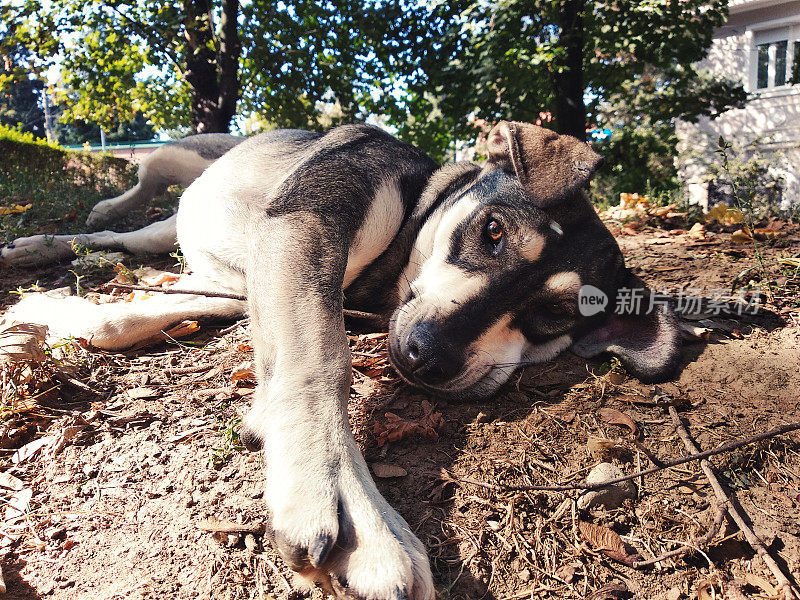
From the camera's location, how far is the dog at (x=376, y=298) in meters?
1.67

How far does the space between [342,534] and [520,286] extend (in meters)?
1.51

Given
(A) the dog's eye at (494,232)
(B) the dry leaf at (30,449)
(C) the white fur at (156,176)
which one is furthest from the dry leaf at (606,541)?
(C) the white fur at (156,176)

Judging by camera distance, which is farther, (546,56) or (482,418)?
(546,56)

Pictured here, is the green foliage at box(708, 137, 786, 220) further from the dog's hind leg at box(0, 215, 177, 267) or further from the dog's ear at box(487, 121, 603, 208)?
the dog's hind leg at box(0, 215, 177, 267)

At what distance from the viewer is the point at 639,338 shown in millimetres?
2850

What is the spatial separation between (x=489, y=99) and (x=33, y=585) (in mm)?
7303

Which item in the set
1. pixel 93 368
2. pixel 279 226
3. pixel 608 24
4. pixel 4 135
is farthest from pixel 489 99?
pixel 4 135

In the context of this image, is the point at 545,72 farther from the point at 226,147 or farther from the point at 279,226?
the point at 279,226

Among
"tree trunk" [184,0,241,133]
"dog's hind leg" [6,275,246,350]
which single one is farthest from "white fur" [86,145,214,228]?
"tree trunk" [184,0,241,133]

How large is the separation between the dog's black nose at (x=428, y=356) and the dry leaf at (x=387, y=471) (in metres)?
0.46

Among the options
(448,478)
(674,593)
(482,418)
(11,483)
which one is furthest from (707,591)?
(11,483)

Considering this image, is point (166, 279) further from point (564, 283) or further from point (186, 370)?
point (564, 283)

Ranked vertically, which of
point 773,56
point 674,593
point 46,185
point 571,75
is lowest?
point 674,593

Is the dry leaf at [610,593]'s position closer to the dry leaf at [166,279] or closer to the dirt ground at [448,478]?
the dirt ground at [448,478]
